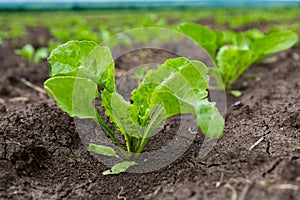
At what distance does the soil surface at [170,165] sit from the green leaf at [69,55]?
467 millimetres

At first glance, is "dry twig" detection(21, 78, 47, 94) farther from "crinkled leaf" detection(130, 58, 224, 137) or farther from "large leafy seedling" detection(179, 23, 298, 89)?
"crinkled leaf" detection(130, 58, 224, 137)

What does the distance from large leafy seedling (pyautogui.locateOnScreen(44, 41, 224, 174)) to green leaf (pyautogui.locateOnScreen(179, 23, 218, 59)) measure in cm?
118

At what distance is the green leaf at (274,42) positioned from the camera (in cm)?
282

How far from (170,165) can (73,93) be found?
0.62 metres

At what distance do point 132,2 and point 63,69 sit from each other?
2638cm

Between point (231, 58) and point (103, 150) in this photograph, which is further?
point (231, 58)

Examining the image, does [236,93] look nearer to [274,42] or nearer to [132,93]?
[274,42]

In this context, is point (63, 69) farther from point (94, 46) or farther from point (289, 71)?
point (289, 71)

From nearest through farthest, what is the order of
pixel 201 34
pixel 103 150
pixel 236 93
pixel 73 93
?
pixel 73 93
pixel 103 150
pixel 201 34
pixel 236 93

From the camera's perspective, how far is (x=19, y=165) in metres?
1.73

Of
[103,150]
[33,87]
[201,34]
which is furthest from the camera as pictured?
[33,87]

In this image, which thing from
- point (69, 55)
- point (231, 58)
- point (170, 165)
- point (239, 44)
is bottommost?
point (170, 165)

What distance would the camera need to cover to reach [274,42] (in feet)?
9.39

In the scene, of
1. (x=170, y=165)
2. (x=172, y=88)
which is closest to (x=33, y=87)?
(x=170, y=165)
